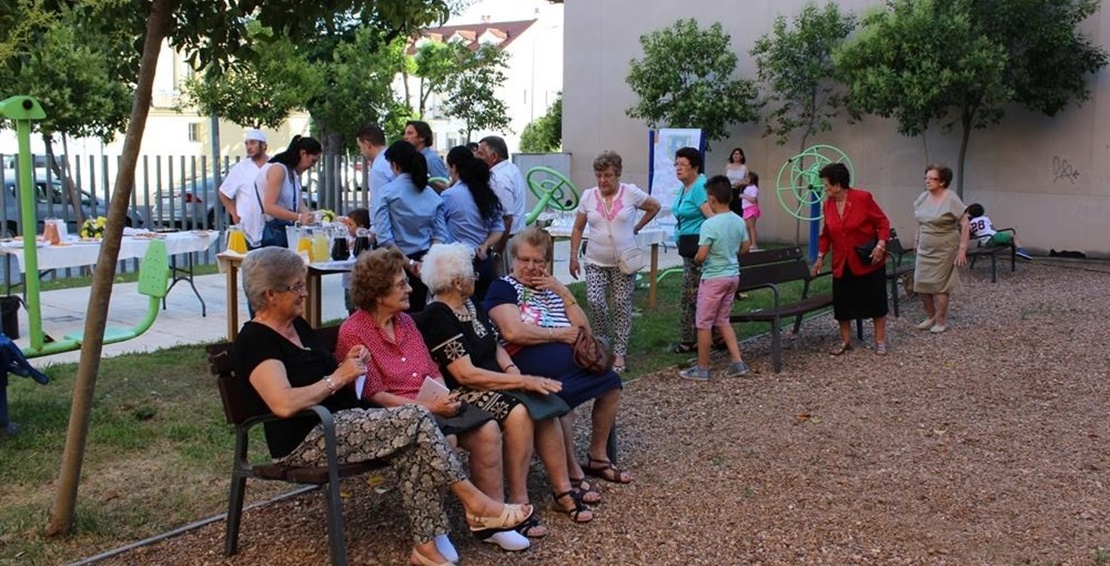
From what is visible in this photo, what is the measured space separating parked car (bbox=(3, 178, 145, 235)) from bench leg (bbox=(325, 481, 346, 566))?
10930 millimetres

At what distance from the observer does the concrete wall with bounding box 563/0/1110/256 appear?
15648 mm

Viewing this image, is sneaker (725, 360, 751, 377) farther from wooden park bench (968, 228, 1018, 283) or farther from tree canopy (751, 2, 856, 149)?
tree canopy (751, 2, 856, 149)

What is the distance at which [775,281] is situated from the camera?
8.63 meters

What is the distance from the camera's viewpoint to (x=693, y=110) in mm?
18000

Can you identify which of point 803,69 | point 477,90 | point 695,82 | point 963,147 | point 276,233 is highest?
point 477,90

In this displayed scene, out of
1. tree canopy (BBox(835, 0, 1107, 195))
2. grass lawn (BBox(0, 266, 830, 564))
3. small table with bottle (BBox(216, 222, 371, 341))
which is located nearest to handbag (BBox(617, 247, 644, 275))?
grass lawn (BBox(0, 266, 830, 564))

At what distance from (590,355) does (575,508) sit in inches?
28.6

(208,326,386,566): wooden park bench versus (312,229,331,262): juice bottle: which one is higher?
(312,229,331,262): juice bottle

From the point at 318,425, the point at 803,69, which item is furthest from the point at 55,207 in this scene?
the point at 318,425

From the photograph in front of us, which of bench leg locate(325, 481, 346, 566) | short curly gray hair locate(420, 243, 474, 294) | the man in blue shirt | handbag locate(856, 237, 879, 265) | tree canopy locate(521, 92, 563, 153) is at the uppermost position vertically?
tree canopy locate(521, 92, 563, 153)

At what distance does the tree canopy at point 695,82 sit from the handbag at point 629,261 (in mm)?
10641

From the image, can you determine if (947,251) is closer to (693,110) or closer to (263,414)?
(263,414)

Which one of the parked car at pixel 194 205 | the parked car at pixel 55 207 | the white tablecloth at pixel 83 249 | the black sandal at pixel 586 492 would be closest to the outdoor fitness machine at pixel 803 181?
the parked car at pixel 194 205

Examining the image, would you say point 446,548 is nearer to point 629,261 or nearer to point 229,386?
point 229,386
